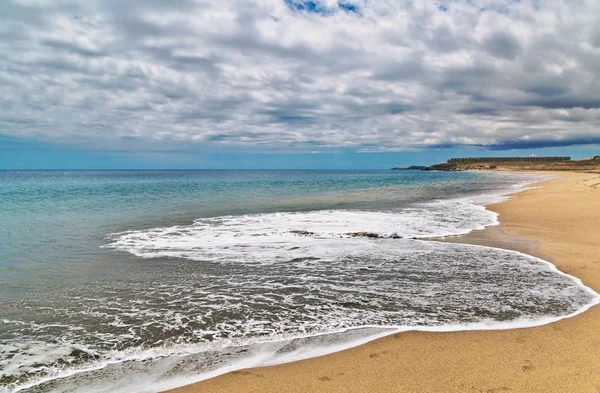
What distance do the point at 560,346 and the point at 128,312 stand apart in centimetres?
687

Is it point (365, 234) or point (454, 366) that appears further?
point (365, 234)

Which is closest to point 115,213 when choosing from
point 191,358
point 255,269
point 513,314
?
point 255,269

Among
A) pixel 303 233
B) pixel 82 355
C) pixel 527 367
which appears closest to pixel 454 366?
pixel 527 367

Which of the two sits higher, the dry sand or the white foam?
the dry sand

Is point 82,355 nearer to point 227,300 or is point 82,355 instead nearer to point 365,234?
point 227,300

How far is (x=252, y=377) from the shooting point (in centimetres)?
464

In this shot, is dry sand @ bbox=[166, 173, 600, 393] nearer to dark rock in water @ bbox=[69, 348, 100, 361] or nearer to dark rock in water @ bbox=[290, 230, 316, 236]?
dark rock in water @ bbox=[69, 348, 100, 361]

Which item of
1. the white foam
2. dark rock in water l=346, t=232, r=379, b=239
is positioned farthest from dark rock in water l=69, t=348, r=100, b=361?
dark rock in water l=346, t=232, r=379, b=239

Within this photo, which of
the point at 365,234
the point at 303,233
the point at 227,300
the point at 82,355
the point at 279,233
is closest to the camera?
the point at 82,355

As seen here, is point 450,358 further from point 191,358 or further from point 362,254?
point 362,254

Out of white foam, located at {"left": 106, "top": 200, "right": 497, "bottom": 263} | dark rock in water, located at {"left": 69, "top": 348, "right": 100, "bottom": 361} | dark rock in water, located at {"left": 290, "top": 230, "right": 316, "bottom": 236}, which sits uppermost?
dark rock in water, located at {"left": 69, "top": 348, "right": 100, "bottom": 361}

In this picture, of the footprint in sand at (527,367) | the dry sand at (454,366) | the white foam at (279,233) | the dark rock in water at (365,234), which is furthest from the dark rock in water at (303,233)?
the footprint in sand at (527,367)

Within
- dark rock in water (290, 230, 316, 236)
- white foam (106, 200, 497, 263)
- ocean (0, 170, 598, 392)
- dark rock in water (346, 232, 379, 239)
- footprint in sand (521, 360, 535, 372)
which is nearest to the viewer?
footprint in sand (521, 360, 535, 372)

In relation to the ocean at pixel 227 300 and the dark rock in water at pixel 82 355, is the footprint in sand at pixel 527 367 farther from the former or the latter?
the dark rock in water at pixel 82 355
